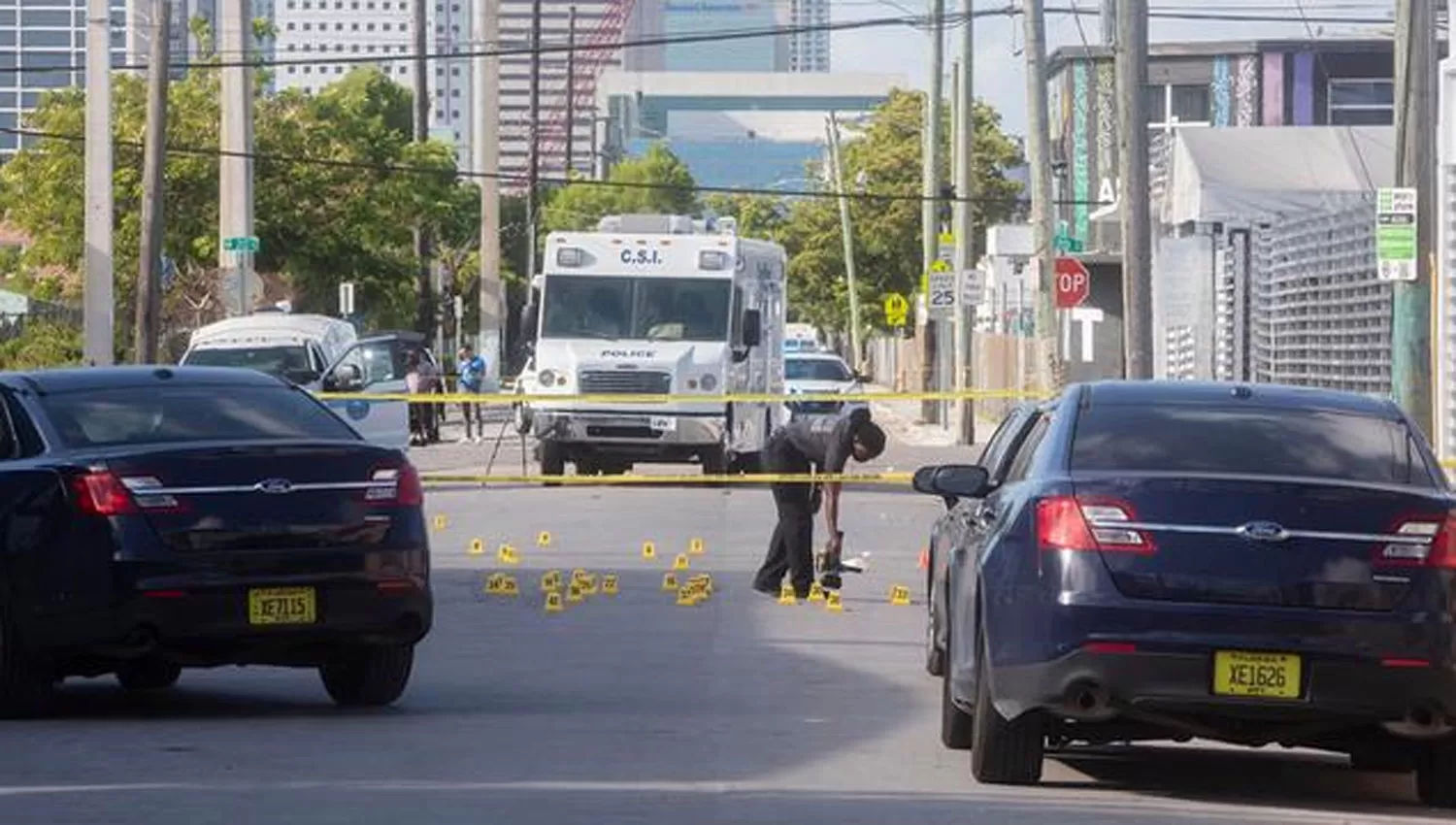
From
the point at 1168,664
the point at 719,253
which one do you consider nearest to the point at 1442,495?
the point at 1168,664

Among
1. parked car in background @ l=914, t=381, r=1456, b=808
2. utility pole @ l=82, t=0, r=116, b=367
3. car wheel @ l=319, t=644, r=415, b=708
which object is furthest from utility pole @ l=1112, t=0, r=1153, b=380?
parked car in background @ l=914, t=381, r=1456, b=808

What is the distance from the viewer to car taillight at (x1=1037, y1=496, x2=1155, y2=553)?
10.7 m

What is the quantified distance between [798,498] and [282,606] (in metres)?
7.96

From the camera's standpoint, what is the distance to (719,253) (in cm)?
3647

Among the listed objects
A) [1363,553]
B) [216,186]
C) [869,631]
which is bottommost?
[869,631]

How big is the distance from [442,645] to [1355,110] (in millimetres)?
49359

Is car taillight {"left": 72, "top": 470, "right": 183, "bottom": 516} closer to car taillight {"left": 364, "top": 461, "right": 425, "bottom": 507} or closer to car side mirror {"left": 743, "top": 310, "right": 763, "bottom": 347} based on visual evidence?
car taillight {"left": 364, "top": 461, "right": 425, "bottom": 507}

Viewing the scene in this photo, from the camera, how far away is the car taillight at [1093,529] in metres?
10.7

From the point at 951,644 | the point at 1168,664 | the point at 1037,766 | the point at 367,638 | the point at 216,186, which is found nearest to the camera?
the point at 1168,664

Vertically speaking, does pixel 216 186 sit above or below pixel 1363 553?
above

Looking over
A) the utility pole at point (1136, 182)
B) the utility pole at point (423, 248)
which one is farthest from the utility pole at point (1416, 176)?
the utility pole at point (423, 248)

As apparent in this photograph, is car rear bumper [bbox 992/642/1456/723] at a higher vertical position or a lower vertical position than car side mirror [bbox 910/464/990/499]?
lower

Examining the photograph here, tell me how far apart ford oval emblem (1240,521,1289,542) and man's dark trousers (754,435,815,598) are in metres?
10.2

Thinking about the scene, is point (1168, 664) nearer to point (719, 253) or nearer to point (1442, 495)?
point (1442, 495)
